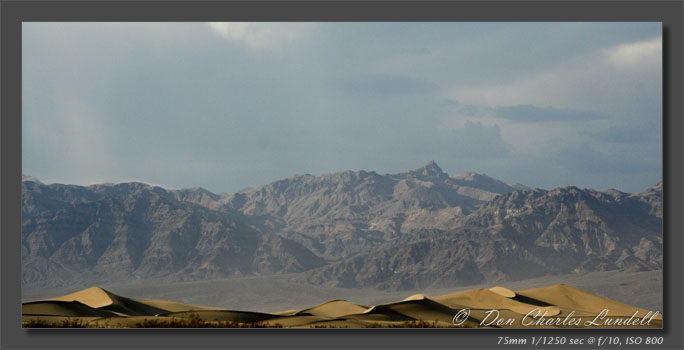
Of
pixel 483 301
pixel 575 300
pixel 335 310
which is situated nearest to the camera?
pixel 335 310

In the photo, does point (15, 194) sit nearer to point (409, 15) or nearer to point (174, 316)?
point (174, 316)

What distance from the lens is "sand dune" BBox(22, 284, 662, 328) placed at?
3328cm

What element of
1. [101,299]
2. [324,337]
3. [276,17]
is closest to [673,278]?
[324,337]

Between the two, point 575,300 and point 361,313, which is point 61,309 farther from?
point 575,300

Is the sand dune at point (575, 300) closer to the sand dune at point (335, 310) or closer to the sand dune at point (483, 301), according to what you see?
the sand dune at point (483, 301)

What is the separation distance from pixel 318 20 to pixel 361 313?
595 inches

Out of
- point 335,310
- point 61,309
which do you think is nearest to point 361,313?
point 335,310

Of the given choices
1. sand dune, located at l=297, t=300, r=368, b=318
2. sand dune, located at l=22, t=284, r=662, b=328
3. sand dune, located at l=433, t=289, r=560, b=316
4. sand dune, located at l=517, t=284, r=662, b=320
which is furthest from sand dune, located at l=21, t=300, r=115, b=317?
sand dune, located at l=517, t=284, r=662, b=320

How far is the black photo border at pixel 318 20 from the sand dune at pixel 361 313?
3.47 ft

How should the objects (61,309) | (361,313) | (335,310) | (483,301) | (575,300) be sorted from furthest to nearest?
(575,300)
(483,301)
(335,310)
(361,313)
(61,309)

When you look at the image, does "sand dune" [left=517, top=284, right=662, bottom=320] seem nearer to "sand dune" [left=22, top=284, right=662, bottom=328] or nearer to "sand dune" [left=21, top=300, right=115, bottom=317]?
"sand dune" [left=22, top=284, right=662, bottom=328]

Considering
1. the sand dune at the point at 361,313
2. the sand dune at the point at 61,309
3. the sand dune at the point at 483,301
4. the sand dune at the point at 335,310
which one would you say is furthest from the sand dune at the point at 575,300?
the sand dune at the point at 61,309

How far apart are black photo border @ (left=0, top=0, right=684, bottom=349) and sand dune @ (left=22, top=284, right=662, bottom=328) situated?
1057 millimetres

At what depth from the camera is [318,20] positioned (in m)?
35.3
